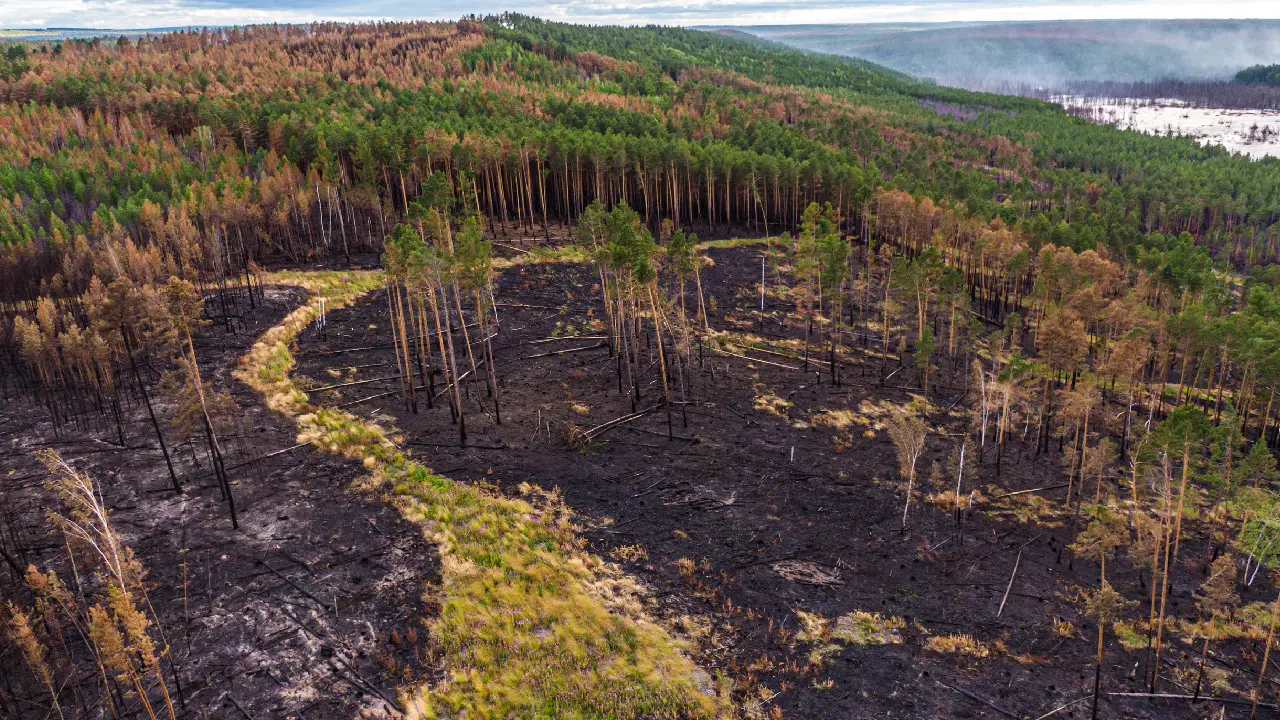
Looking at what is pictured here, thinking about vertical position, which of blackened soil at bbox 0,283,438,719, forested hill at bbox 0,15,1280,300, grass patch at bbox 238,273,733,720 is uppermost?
forested hill at bbox 0,15,1280,300

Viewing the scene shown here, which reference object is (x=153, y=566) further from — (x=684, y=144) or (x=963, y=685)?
(x=684, y=144)

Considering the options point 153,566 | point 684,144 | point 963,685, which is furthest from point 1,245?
point 963,685

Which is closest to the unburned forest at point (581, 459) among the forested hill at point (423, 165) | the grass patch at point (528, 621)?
the grass patch at point (528, 621)

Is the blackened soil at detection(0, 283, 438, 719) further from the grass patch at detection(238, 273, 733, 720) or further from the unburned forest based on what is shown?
the grass patch at detection(238, 273, 733, 720)

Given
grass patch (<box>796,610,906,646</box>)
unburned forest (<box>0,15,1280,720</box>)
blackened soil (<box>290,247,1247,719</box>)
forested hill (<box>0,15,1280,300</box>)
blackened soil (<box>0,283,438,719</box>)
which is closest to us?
blackened soil (<box>0,283,438,719</box>)

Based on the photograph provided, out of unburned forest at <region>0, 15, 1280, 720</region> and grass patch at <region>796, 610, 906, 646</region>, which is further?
grass patch at <region>796, 610, 906, 646</region>

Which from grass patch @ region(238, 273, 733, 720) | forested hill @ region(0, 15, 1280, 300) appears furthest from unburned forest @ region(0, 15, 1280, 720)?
forested hill @ region(0, 15, 1280, 300)

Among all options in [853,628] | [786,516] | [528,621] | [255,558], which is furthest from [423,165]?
[853,628]
